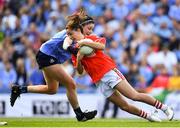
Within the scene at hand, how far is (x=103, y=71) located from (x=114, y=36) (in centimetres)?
885

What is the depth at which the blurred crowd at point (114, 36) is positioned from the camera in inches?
784

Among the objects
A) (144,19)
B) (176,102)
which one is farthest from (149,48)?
(176,102)

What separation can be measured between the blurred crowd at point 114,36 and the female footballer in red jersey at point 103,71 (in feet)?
18.7

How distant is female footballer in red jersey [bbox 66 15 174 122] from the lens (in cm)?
1278

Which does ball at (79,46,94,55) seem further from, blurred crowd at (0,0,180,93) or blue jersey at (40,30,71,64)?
blurred crowd at (0,0,180,93)

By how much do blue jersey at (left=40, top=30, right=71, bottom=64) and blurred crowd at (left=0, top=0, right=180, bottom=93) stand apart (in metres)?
4.80

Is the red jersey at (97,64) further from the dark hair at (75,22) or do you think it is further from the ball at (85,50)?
the dark hair at (75,22)

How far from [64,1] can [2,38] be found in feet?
7.77


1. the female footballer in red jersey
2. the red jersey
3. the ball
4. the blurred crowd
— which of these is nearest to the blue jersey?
the female footballer in red jersey

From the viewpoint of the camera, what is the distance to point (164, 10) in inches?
859

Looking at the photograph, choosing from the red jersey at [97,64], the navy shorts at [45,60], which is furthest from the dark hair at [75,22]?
the navy shorts at [45,60]

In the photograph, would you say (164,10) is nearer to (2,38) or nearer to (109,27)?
(109,27)

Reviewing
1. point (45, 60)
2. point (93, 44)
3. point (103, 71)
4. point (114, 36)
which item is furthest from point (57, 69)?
point (114, 36)

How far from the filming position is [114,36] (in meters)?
21.6
